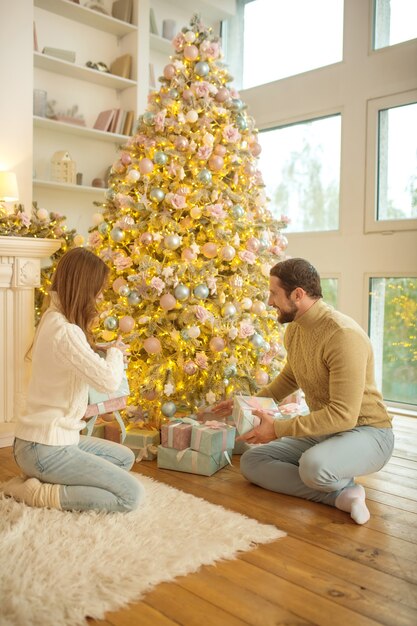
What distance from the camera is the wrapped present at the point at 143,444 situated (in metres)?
2.87

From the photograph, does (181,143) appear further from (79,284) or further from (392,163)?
(392,163)

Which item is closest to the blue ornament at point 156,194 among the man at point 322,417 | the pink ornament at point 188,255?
the pink ornament at point 188,255

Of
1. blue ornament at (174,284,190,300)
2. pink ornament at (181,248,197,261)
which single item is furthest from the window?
blue ornament at (174,284,190,300)

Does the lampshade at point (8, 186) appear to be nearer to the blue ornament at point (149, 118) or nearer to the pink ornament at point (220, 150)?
the blue ornament at point (149, 118)

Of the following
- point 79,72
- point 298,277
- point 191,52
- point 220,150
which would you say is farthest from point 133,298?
point 79,72

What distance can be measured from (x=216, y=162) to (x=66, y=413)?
1688 mm

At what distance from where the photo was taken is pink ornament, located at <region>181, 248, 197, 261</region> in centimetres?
305

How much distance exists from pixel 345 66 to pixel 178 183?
7.07ft

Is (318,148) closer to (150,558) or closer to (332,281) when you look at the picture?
(332,281)

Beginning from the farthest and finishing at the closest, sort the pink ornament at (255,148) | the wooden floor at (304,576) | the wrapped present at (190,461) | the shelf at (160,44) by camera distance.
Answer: the shelf at (160,44) → the pink ornament at (255,148) → the wrapped present at (190,461) → the wooden floor at (304,576)

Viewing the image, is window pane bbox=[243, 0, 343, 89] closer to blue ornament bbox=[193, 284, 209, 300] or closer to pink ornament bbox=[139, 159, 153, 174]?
pink ornament bbox=[139, 159, 153, 174]

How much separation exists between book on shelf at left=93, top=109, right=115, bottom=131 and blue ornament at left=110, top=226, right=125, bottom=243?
2016 millimetres

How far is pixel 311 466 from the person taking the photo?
85.8 inches

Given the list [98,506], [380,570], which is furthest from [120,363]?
[380,570]
